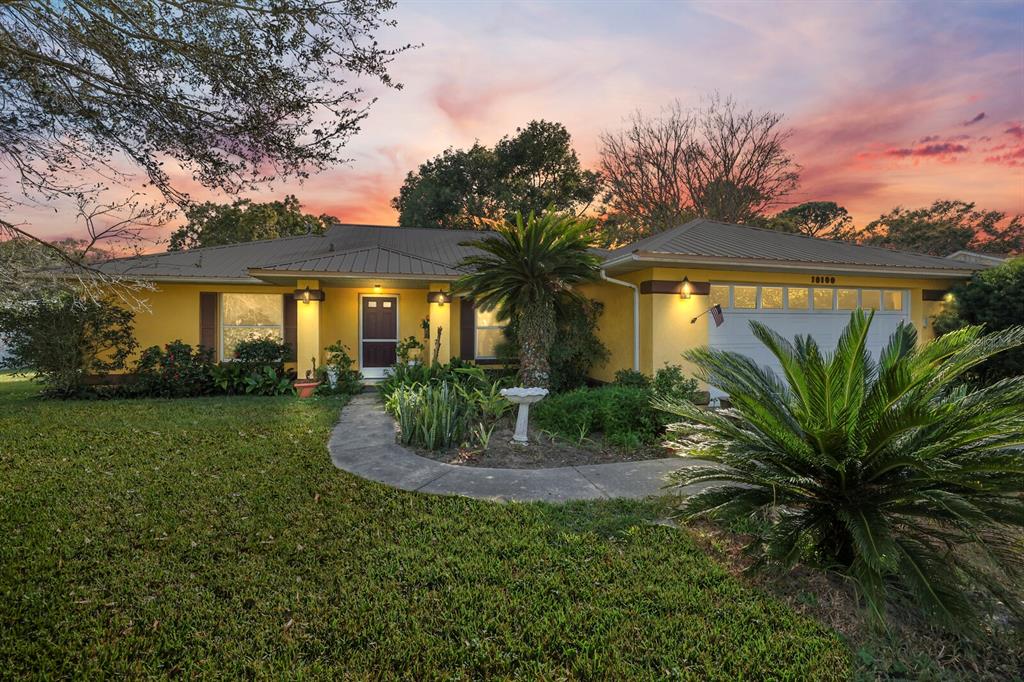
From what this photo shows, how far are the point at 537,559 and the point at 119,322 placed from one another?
1116 cm

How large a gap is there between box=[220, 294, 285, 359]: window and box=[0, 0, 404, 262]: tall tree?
6.93 metres

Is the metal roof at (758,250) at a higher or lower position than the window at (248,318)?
higher

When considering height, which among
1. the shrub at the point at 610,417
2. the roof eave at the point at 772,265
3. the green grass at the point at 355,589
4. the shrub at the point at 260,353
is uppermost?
the roof eave at the point at 772,265

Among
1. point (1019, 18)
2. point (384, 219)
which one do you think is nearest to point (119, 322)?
point (1019, 18)

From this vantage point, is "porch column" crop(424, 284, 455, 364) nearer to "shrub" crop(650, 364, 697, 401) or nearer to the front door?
the front door

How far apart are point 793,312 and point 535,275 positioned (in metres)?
5.70

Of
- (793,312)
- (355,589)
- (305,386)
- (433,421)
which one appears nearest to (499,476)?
(433,421)

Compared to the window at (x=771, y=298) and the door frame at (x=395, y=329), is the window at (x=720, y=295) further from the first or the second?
the door frame at (x=395, y=329)

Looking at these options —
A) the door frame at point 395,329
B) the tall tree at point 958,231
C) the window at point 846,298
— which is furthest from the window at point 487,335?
the tall tree at point 958,231

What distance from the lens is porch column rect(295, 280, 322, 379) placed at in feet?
34.1

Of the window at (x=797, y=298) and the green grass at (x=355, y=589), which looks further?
the window at (x=797, y=298)

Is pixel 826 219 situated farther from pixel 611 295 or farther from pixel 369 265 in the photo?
pixel 369 265

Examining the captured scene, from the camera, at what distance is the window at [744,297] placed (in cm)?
923

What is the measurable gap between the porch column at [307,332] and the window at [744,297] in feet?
28.9
